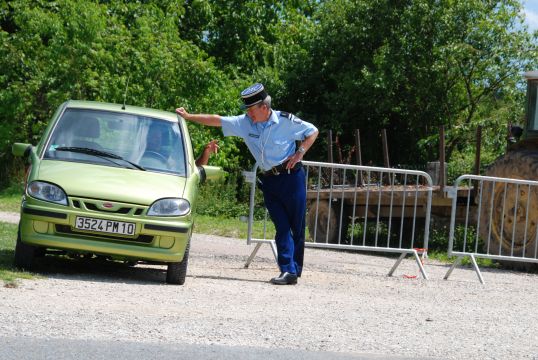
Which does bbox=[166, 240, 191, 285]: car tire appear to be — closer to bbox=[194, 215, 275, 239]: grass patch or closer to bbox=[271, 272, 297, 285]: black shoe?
bbox=[271, 272, 297, 285]: black shoe

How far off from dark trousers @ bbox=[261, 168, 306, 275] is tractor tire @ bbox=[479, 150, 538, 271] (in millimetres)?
3474

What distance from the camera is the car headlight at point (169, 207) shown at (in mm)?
9785

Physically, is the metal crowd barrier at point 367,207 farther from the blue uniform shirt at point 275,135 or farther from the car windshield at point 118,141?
the car windshield at point 118,141

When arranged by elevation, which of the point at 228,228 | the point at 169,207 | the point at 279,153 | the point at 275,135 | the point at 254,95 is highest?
the point at 254,95

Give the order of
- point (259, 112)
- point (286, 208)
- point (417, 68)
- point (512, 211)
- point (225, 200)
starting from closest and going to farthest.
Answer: point (259, 112), point (286, 208), point (512, 211), point (225, 200), point (417, 68)

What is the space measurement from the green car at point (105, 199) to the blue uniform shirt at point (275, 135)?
0.64 metres

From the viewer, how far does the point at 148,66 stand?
25922mm

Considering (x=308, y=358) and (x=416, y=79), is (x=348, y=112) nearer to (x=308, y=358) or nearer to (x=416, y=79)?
(x=416, y=79)

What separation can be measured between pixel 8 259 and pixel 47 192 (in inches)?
54.1

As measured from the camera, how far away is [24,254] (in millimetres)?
9859

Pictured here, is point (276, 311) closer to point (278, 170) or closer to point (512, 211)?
point (278, 170)

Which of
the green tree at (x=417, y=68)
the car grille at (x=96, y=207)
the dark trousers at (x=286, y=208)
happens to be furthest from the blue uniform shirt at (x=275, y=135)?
the green tree at (x=417, y=68)

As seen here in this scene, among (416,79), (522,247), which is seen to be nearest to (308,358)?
(522,247)

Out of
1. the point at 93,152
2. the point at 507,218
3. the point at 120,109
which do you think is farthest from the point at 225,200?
the point at 93,152
